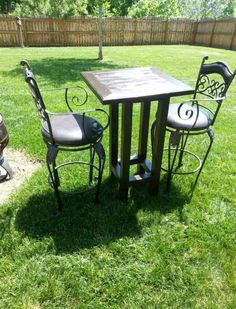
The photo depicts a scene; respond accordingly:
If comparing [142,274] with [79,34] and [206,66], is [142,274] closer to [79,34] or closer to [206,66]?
[206,66]

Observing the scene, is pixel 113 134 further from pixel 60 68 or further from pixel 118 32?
pixel 118 32

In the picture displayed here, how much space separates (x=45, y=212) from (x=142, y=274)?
0.92m

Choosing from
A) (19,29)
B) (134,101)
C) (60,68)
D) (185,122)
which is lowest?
(60,68)

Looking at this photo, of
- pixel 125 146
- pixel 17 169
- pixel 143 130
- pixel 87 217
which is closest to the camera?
pixel 125 146

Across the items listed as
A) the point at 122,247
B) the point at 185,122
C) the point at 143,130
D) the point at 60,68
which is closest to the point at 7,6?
the point at 60,68

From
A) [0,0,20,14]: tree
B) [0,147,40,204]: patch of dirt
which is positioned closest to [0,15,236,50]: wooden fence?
[0,0,20,14]: tree

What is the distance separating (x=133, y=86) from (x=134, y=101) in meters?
0.24

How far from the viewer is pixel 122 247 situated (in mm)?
1822

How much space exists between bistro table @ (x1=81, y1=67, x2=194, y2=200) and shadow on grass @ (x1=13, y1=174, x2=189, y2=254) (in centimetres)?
13

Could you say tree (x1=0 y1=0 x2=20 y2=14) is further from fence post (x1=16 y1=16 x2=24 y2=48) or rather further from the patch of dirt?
the patch of dirt

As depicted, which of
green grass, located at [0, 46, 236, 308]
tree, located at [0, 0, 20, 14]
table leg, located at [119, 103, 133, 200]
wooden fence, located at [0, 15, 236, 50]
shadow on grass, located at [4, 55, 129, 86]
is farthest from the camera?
tree, located at [0, 0, 20, 14]

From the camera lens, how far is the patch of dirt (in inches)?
92.3

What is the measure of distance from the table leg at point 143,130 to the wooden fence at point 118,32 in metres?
12.2

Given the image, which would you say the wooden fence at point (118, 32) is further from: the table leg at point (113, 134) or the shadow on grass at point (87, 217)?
the shadow on grass at point (87, 217)
